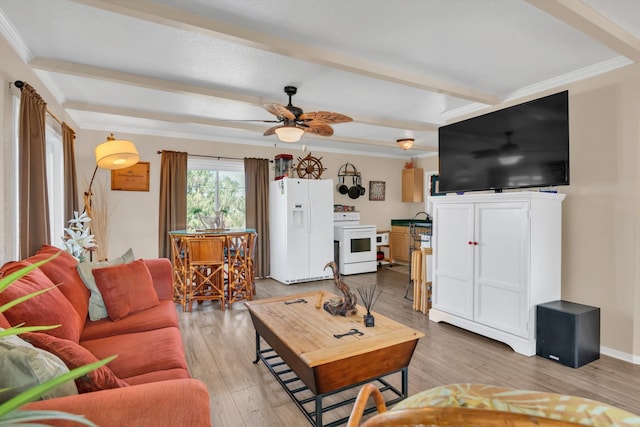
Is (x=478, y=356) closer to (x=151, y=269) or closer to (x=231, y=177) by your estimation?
(x=151, y=269)

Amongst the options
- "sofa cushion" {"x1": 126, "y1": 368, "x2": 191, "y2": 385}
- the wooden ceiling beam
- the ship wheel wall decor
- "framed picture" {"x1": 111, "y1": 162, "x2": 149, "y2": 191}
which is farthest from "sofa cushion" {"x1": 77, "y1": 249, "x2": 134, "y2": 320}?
the ship wheel wall decor

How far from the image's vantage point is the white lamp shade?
321 cm

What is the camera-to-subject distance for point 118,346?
6.52 ft

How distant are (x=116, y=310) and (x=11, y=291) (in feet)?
3.01

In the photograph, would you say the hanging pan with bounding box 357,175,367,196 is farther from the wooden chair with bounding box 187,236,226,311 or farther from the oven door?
the wooden chair with bounding box 187,236,226,311

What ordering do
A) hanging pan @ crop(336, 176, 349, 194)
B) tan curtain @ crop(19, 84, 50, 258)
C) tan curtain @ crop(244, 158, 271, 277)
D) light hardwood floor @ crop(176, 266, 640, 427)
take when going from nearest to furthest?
light hardwood floor @ crop(176, 266, 640, 427) < tan curtain @ crop(19, 84, 50, 258) < tan curtain @ crop(244, 158, 271, 277) < hanging pan @ crop(336, 176, 349, 194)

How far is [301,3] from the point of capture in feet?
6.64

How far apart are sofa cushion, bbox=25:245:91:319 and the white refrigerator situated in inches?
133

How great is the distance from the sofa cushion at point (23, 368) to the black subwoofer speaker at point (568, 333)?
3.30 metres

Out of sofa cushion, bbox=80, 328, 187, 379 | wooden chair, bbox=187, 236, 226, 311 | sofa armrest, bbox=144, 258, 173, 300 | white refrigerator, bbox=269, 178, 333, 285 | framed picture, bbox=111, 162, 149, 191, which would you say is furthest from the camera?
white refrigerator, bbox=269, 178, 333, 285

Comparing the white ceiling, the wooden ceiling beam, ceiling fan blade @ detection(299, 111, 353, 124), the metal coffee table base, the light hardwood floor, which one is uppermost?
the white ceiling

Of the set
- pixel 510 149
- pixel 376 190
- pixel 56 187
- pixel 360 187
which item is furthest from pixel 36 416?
pixel 376 190

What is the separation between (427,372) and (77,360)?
7.63 ft

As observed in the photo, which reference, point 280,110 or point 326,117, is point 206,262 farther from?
point 326,117
